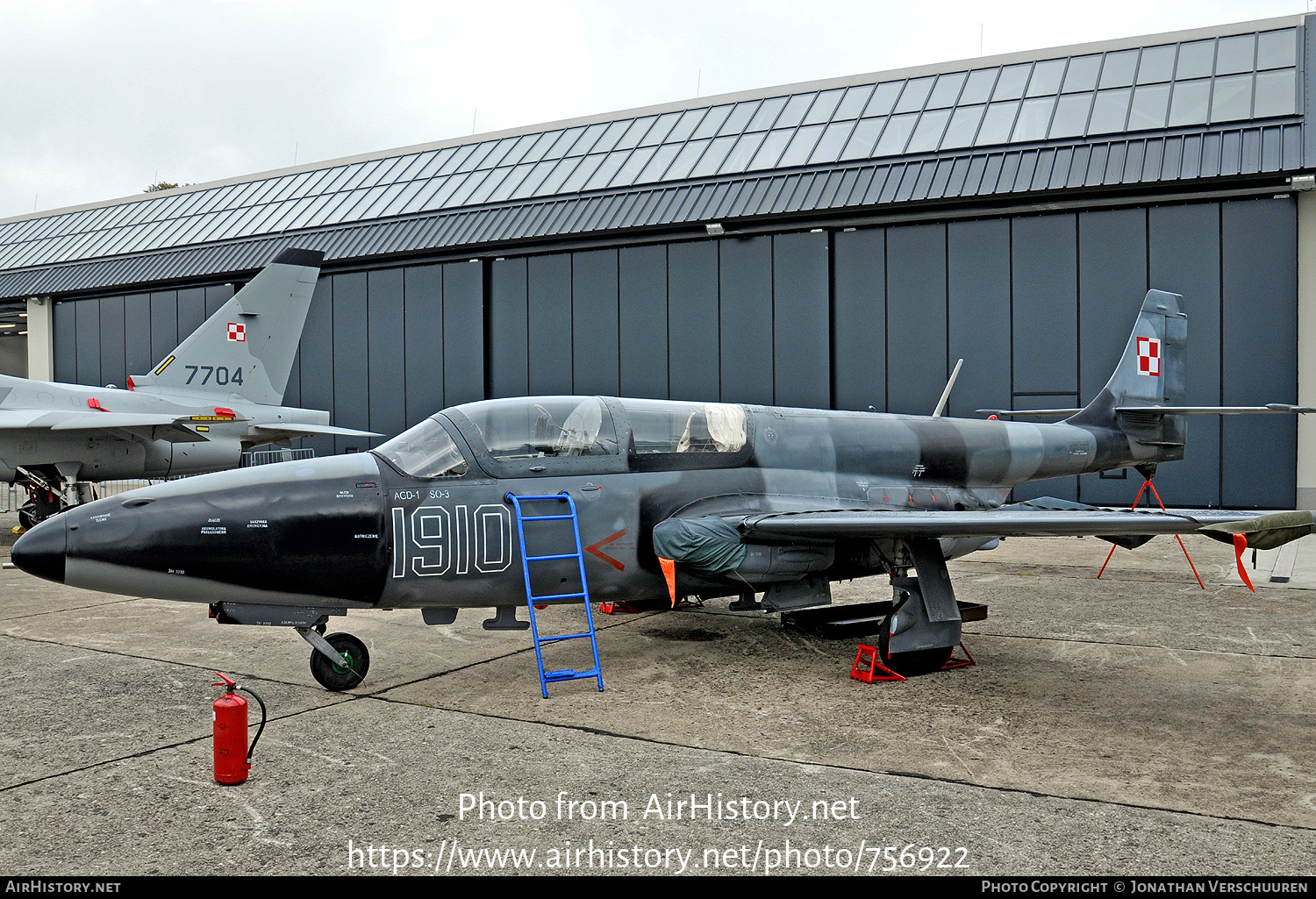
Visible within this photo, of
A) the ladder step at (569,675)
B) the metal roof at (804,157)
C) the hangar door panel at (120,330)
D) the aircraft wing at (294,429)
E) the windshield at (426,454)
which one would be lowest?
the ladder step at (569,675)

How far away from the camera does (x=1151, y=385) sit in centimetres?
1062

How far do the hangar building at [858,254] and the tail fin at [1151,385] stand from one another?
725 cm

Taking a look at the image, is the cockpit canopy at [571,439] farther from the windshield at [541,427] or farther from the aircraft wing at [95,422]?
the aircraft wing at [95,422]

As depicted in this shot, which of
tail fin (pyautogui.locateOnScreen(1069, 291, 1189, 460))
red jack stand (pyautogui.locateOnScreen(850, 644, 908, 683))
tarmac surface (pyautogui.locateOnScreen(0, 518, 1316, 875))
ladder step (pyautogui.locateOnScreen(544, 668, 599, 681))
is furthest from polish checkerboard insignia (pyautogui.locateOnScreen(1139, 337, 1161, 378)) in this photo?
ladder step (pyautogui.locateOnScreen(544, 668, 599, 681))

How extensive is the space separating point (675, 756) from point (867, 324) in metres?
15.9

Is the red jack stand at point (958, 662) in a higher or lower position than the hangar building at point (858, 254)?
Answer: lower

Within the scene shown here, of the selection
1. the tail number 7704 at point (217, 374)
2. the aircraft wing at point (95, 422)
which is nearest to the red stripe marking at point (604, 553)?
the aircraft wing at point (95, 422)

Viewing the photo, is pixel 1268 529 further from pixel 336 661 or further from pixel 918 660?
pixel 336 661

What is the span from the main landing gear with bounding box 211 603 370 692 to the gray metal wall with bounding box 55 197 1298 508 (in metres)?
14.5

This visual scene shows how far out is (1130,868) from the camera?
366 centimetres

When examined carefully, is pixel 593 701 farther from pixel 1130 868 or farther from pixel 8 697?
pixel 8 697

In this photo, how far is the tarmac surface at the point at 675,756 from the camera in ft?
12.6
